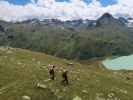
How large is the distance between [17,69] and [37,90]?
2245 centimetres

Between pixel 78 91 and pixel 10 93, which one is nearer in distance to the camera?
pixel 10 93

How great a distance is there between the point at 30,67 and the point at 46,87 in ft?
78.8

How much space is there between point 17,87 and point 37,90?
338 centimetres

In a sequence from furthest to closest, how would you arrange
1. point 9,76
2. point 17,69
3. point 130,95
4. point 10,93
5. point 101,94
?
point 17,69 → point 9,76 → point 130,95 → point 101,94 → point 10,93

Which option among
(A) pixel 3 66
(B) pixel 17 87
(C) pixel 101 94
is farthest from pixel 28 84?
(A) pixel 3 66

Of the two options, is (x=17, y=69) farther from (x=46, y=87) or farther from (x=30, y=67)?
(x=46, y=87)

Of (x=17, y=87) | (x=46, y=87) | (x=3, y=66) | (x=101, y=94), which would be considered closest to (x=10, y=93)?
(x=17, y=87)

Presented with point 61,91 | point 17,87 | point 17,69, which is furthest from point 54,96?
point 17,69

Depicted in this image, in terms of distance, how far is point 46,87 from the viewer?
52344mm

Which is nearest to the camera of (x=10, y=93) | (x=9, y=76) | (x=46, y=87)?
(x=10, y=93)

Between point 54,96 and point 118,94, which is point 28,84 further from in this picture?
point 118,94

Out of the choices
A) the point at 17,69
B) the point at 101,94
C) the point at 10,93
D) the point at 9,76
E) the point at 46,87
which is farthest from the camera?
the point at 17,69

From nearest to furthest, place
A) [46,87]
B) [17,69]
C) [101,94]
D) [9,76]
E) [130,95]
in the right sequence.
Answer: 1. [46,87]
2. [101,94]
3. [130,95]
4. [9,76]
5. [17,69]

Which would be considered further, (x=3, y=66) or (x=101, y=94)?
(x=3, y=66)
